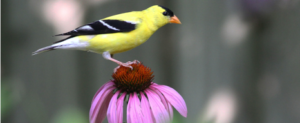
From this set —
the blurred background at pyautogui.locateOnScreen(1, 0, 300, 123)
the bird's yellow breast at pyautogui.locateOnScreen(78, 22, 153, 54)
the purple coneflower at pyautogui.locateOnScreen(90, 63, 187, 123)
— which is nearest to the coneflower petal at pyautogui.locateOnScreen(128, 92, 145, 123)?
the purple coneflower at pyautogui.locateOnScreen(90, 63, 187, 123)

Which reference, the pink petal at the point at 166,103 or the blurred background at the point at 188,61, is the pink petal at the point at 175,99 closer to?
the pink petal at the point at 166,103

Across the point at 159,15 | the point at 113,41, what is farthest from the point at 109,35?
the point at 159,15

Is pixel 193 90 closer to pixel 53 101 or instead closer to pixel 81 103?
pixel 81 103

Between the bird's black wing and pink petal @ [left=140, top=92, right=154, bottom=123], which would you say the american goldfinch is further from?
pink petal @ [left=140, top=92, right=154, bottom=123]

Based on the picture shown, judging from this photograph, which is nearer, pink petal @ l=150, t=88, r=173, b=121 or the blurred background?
pink petal @ l=150, t=88, r=173, b=121

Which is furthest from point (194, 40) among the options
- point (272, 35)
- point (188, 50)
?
point (272, 35)

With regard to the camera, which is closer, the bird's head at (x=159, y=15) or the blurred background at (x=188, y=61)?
the bird's head at (x=159, y=15)

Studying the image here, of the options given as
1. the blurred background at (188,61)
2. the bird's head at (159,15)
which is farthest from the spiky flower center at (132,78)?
the blurred background at (188,61)

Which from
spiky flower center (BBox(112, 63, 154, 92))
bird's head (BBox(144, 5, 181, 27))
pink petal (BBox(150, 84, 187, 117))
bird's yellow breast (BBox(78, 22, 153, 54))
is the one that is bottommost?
pink petal (BBox(150, 84, 187, 117))
